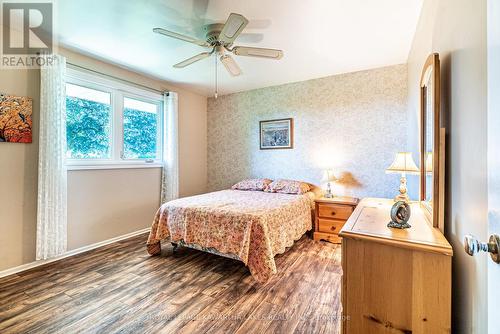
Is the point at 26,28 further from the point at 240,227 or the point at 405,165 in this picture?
the point at 405,165

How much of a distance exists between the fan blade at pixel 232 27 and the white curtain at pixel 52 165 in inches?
75.5

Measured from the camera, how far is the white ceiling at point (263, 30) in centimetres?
190

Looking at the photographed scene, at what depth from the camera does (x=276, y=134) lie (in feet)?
13.0

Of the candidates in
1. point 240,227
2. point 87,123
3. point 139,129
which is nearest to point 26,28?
point 87,123

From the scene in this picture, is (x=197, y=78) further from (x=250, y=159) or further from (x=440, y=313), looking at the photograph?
(x=440, y=313)

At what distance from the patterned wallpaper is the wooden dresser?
7.05 ft

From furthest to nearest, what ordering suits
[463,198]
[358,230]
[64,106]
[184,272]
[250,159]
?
[250,159]
[64,106]
[184,272]
[358,230]
[463,198]

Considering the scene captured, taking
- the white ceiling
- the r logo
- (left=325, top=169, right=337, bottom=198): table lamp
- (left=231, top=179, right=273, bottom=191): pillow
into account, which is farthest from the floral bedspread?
the r logo

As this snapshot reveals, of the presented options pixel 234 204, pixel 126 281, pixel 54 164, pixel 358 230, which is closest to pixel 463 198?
pixel 358 230

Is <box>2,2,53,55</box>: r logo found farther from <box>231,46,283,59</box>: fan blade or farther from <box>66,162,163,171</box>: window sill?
<box>231,46,283,59</box>: fan blade

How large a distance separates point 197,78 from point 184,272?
2.82m

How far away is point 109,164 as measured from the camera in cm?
309

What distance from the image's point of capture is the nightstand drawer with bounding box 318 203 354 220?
2.99 m

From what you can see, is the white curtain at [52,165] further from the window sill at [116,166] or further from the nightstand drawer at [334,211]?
the nightstand drawer at [334,211]
